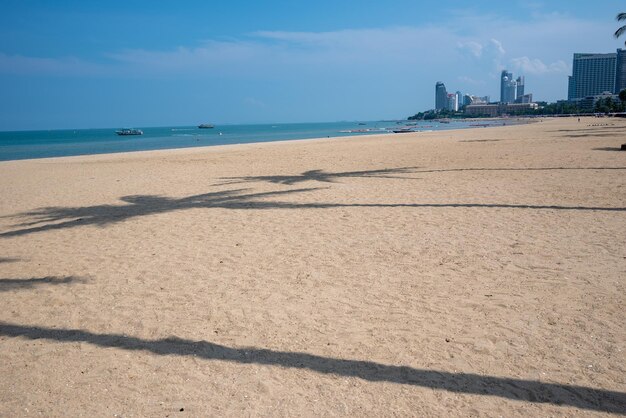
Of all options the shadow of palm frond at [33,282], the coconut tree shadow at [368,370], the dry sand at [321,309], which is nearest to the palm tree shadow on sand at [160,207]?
the dry sand at [321,309]

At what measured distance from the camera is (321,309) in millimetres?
4602

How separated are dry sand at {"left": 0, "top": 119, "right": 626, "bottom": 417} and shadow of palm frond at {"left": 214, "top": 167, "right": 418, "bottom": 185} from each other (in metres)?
4.02

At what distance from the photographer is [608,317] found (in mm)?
4219

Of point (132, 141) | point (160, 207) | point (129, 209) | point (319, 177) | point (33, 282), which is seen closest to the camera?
point (33, 282)

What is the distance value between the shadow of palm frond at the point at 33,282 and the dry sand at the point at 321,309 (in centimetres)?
4

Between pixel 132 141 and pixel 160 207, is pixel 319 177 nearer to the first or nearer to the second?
pixel 160 207

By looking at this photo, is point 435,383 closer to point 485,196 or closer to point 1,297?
point 1,297

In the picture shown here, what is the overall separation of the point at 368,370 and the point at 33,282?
181 inches

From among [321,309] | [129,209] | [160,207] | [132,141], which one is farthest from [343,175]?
[132,141]

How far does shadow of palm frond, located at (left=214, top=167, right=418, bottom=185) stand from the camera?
14172mm

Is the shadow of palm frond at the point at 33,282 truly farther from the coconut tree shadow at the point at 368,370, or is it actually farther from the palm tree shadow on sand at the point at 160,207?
the palm tree shadow on sand at the point at 160,207

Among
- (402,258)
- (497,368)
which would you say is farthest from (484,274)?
(497,368)

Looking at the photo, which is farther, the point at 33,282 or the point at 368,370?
the point at 33,282

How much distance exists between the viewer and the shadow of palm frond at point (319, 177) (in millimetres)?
14172
